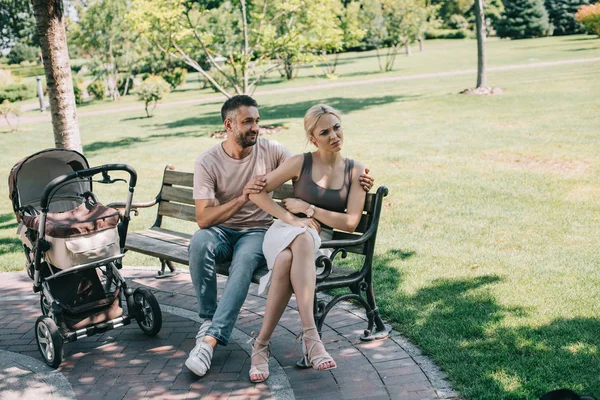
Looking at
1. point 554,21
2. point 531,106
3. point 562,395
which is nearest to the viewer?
point 562,395

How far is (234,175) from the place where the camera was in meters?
4.67

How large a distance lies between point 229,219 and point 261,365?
1.22 meters

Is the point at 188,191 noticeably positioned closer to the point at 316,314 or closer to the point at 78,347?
the point at 78,347

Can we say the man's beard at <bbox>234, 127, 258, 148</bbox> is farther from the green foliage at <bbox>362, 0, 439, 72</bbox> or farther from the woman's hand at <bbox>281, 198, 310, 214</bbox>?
the green foliage at <bbox>362, 0, 439, 72</bbox>

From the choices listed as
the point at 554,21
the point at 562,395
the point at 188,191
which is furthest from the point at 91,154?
the point at 554,21

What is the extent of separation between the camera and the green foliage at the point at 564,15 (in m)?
49.0

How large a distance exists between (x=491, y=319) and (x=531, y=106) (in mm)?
12519

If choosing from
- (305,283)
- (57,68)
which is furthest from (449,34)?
(305,283)

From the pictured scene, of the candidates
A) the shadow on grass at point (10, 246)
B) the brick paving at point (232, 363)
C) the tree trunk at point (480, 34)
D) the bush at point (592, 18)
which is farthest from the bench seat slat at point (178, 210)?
the bush at point (592, 18)

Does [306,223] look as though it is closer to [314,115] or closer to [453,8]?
[314,115]

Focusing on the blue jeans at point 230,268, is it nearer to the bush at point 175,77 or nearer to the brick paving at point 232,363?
the brick paving at point 232,363

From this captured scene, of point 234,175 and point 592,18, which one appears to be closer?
point 234,175

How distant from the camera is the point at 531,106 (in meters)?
15.8

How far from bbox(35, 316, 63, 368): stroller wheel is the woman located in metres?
1.25
